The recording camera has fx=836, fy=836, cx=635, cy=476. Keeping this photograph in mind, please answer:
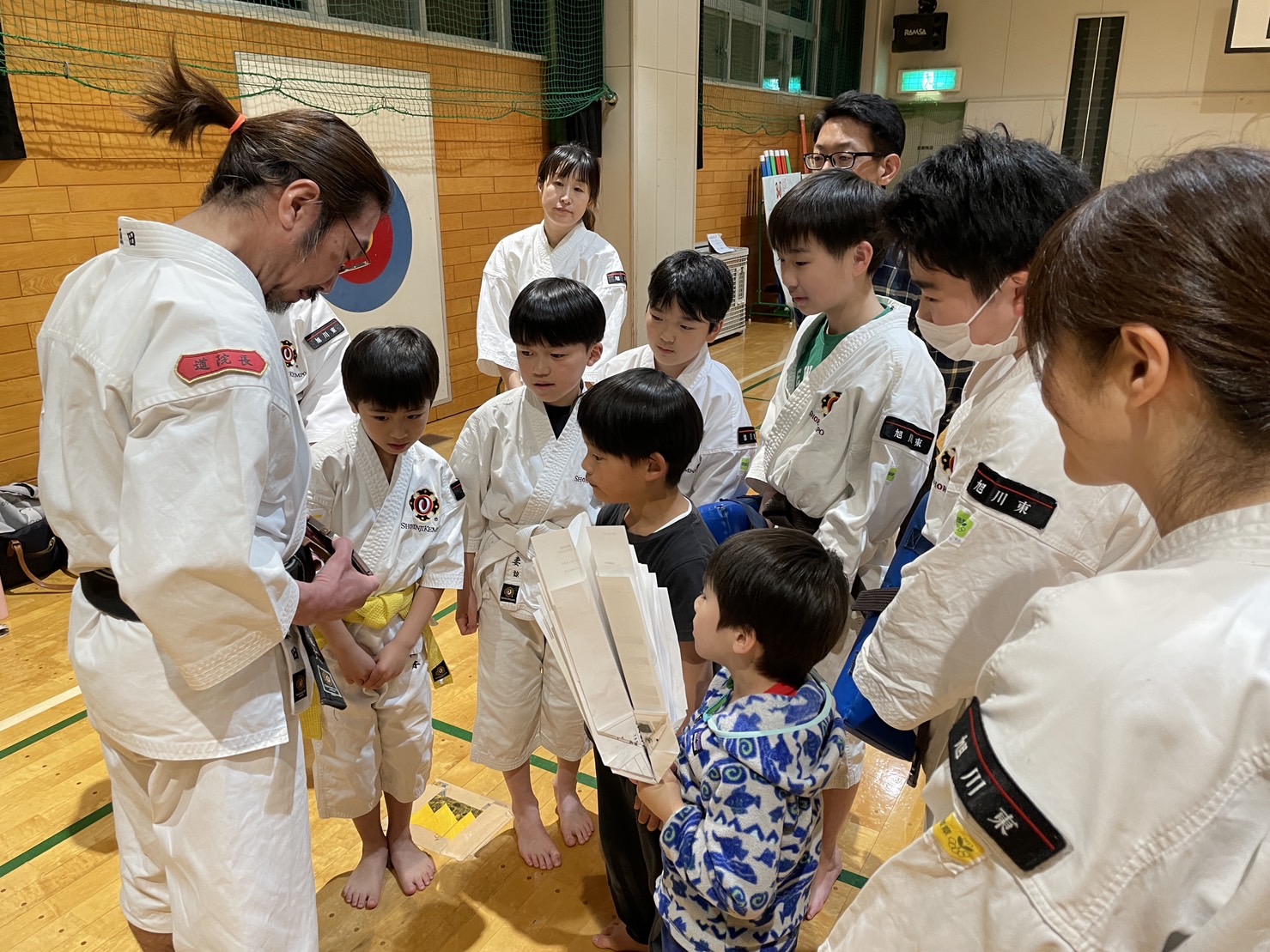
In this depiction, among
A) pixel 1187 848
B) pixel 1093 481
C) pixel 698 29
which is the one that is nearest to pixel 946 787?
pixel 1187 848

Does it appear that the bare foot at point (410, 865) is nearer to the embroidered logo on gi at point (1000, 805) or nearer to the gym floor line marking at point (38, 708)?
the gym floor line marking at point (38, 708)

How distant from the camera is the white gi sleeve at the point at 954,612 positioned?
0.99m

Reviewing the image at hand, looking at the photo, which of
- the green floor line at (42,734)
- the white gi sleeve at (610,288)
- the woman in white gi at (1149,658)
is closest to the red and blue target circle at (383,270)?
the white gi sleeve at (610,288)

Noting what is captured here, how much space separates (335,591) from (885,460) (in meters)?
1.09

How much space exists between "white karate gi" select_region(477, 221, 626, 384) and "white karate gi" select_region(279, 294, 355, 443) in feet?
3.51

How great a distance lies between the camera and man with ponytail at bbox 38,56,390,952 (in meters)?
1.08

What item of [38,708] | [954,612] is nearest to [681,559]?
[954,612]

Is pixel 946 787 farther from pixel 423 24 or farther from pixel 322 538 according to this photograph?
pixel 423 24

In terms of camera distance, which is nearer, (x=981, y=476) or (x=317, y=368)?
(x=981, y=476)

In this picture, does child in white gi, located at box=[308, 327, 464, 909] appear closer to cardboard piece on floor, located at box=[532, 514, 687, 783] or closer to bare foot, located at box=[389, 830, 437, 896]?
bare foot, located at box=[389, 830, 437, 896]

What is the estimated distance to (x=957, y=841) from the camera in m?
0.65

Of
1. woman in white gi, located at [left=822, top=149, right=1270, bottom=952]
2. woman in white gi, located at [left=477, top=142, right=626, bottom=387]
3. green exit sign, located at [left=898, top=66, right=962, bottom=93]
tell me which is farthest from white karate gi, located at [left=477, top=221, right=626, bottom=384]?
green exit sign, located at [left=898, top=66, right=962, bottom=93]

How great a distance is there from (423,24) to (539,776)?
4.60 m

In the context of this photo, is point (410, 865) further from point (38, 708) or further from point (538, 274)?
point (538, 274)
